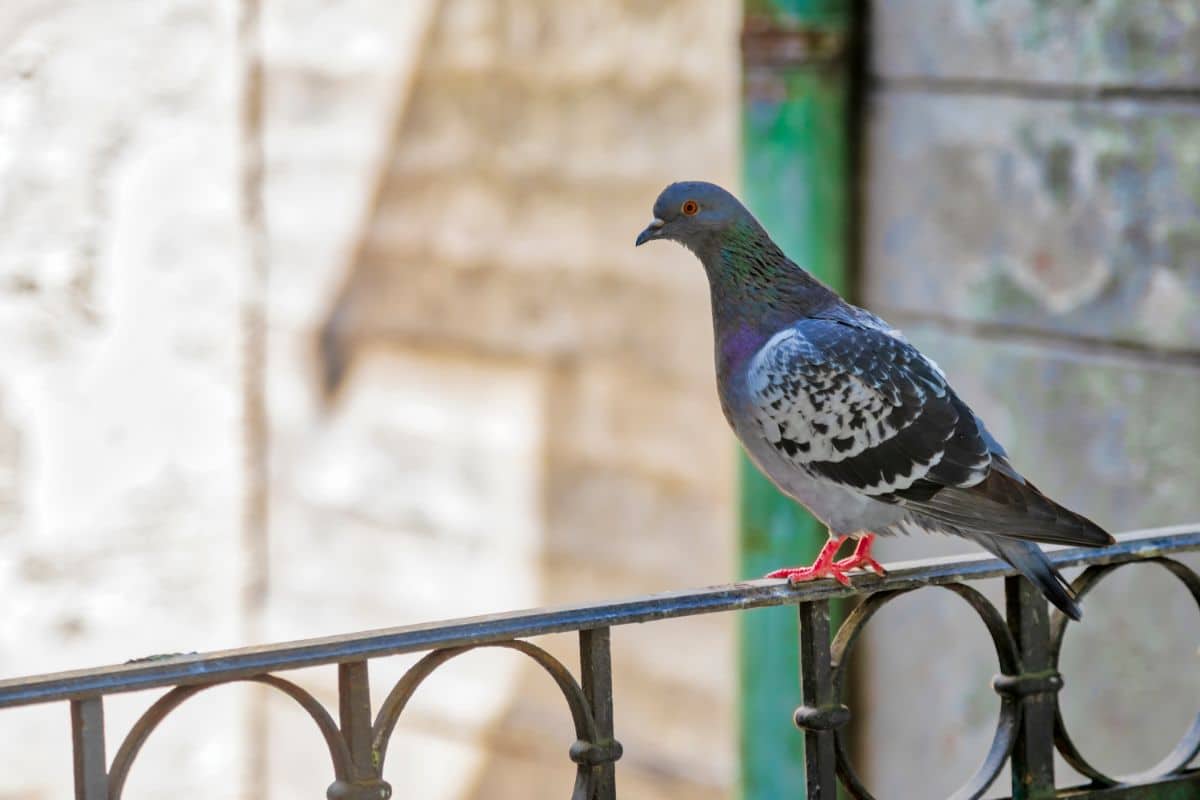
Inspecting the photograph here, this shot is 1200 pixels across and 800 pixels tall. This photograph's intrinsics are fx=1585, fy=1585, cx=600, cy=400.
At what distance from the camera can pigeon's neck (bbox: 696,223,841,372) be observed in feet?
8.03

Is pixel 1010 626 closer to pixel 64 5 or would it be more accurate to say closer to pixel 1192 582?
pixel 1192 582

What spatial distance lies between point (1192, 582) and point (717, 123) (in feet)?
7.76

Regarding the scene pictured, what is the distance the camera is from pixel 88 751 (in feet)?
5.07

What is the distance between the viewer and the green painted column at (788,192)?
3648 millimetres

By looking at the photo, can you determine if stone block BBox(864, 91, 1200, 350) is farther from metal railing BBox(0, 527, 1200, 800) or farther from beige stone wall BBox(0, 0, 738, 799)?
metal railing BBox(0, 527, 1200, 800)

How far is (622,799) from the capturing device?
183 inches

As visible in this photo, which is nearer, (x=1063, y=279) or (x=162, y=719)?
(x=162, y=719)

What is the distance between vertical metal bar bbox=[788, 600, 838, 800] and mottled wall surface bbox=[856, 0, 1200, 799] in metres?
1.63

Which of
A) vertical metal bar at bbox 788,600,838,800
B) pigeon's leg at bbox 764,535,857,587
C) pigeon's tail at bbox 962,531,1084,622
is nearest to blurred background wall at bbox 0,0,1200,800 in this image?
pigeon's leg at bbox 764,535,857,587

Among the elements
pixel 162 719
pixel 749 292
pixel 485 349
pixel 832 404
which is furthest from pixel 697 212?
pixel 485 349

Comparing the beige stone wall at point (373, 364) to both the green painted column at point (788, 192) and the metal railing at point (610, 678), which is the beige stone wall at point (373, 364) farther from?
the metal railing at point (610, 678)

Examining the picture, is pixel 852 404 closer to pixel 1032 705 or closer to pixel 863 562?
pixel 863 562

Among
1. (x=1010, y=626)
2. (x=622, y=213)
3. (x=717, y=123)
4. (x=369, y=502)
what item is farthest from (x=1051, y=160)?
(x=369, y=502)

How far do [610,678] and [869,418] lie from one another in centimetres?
77
